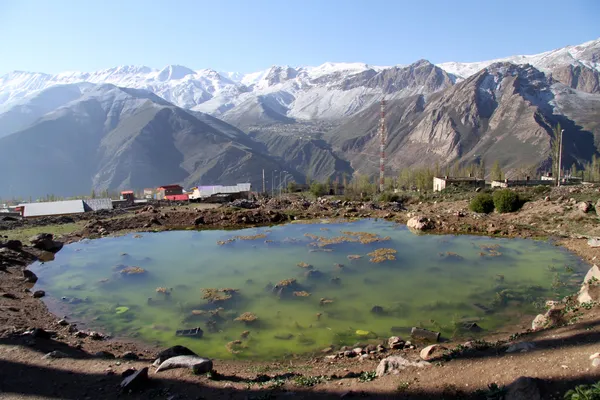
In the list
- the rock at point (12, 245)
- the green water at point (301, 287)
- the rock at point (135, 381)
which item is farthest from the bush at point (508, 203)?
the rock at point (12, 245)

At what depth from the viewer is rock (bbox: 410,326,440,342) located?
1241cm

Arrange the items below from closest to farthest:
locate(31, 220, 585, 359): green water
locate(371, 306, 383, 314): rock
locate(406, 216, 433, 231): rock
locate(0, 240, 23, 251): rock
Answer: locate(31, 220, 585, 359): green water < locate(371, 306, 383, 314): rock < locate(0, 240, 23, 251): rock < locate(406, 216, 433, 231): rock

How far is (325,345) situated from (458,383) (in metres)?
5.31

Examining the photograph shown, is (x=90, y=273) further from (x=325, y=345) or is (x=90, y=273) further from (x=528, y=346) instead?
(x=528, y=346)

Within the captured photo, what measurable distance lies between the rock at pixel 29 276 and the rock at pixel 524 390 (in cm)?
2082

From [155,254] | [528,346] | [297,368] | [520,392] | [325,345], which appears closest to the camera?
[520,392]

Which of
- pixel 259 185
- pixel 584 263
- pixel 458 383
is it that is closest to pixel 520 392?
pixel 458 383

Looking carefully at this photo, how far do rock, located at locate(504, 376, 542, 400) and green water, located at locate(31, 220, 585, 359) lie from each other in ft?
19.1

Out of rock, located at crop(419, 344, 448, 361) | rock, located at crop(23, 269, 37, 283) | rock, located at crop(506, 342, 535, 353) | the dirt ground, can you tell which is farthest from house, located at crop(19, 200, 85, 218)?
rock, located at crop(506, 342, 535, 353)

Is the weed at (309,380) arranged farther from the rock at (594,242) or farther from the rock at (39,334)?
the rock at (594,242)

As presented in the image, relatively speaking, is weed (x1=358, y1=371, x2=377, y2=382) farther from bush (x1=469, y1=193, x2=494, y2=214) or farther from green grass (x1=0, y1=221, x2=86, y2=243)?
bush (x1=469, y1=193, x2=494, y2=214)

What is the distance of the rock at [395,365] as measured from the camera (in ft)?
29.6

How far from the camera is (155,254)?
1001 inches

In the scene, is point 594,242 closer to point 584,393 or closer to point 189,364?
point 584,393
